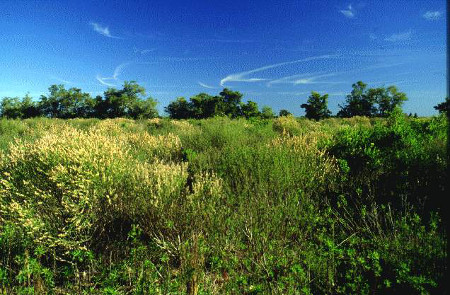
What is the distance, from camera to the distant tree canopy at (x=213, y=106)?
5891 centimetres

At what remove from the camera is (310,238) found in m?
3.57

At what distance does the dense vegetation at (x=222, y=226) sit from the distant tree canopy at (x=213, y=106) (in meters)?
53.3

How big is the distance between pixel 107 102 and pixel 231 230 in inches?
2661

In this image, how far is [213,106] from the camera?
194 feet

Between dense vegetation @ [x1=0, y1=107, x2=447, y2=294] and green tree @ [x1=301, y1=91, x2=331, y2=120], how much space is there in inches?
1557

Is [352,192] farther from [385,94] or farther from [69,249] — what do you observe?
[385,94]

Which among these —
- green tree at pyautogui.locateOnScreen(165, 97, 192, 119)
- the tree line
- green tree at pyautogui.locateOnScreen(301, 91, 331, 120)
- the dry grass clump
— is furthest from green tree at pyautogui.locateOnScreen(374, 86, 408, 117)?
the dry grass clump

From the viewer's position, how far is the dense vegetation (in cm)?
280

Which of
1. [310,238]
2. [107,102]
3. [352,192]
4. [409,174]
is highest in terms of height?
[107,102]

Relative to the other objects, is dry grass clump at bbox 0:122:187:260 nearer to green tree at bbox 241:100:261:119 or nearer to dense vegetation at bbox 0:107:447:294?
dense vegetation at bbox 0:107:447:294

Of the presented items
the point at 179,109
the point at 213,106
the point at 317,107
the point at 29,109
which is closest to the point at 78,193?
the point at 317,107

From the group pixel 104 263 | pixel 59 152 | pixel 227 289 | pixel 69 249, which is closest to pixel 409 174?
pixel 227 289

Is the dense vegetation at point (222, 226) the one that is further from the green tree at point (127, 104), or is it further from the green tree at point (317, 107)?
the green tree at point (127, 104)

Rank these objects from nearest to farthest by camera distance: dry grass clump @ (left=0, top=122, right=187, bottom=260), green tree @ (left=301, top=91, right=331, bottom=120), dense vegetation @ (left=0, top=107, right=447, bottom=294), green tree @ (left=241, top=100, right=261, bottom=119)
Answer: dense vegetation @ (left=0, top=107, right=447, bottom=294) → dry grass clump @ (left=0, top=122, right=187, bottom=260) → green tree @ (left=301, top=91, right=331, bottom=120) → green tree @ (left=241, top=100, right=261, bottom=119)
